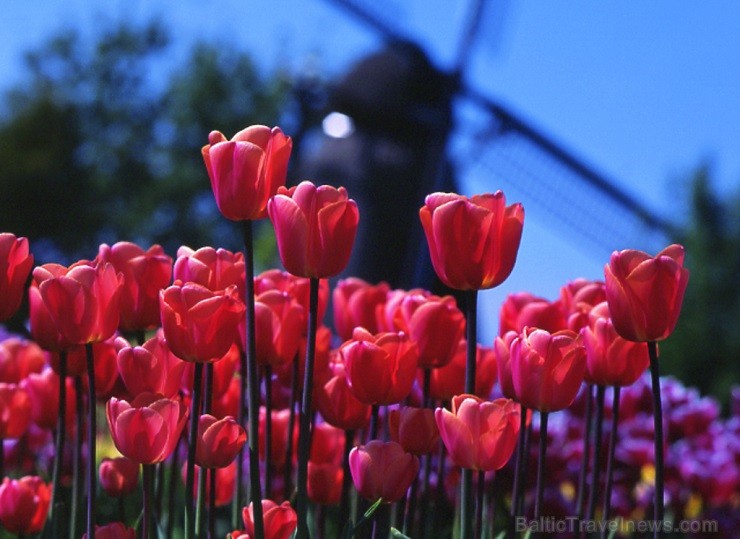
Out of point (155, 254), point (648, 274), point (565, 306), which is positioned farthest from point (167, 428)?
point (565, 306)

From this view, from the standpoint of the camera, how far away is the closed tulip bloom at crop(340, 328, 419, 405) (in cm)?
178

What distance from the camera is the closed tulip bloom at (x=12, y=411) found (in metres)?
2.29

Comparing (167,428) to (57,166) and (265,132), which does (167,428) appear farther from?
(57,166)

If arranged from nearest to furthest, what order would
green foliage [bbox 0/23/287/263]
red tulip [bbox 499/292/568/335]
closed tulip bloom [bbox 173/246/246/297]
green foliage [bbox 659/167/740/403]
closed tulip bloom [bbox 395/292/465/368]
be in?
1. closed tulip bloom [bbox 173/246/246/297]
2. closed tulip bloom [bbox 395/292/465/368]
3. red tulip [bbox 499/292/568/335]
4. green foliage [bbox 659/167/740/403]
5. green foliage [bbox 0/23/287/263]

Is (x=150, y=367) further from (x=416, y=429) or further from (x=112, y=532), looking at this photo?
(x=416, y=429)

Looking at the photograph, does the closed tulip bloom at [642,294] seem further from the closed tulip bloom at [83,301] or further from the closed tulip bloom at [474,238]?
the closed tulip bloom at [83,301]

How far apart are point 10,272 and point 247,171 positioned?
55 centimetres

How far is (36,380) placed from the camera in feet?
7.98

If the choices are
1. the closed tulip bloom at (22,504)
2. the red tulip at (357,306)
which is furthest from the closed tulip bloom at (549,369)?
the closed tulip bloom at (22,504)

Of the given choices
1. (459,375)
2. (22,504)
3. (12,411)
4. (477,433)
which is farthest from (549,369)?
(12,411)

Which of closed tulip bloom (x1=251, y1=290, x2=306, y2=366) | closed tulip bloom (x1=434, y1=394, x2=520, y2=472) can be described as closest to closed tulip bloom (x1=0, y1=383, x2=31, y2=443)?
closed tulip bloom (x1=251, y1=290, x2=306, y2=366)

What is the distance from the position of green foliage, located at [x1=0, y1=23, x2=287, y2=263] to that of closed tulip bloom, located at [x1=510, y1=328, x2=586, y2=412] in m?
35.2

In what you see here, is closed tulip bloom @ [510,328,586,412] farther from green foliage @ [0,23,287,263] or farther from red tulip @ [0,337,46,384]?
green foliage @ [0,23,287,263]

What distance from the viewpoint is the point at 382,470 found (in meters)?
1.71
